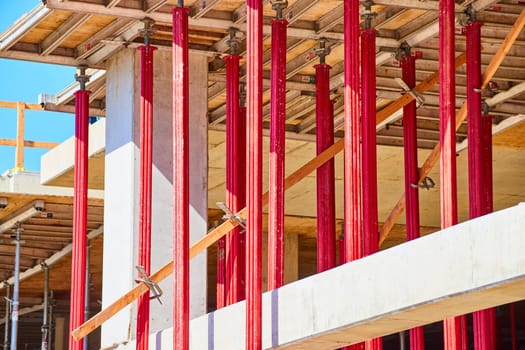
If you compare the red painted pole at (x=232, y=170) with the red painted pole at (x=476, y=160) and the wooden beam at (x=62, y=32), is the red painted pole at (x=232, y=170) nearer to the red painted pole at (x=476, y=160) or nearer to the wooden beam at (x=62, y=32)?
the wooden beam at (x=62, y=32)

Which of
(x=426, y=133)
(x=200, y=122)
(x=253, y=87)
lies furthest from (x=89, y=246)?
(x=253, y=87)

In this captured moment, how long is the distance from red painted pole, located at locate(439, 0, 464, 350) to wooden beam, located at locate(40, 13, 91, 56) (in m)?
5.46

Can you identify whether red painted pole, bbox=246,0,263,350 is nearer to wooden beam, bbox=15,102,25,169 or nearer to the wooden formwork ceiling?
the wooden formwork ceiling

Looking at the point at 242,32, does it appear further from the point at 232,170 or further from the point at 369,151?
the point at 369,151

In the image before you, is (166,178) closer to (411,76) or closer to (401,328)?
(411,76)

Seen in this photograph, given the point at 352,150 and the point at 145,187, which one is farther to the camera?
the point at 145,187


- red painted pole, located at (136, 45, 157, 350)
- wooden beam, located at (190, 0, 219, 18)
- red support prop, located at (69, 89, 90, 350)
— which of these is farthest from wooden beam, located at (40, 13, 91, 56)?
wooden beam, located at (190, 0, 219, 18)

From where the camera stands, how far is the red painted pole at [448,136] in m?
15.8

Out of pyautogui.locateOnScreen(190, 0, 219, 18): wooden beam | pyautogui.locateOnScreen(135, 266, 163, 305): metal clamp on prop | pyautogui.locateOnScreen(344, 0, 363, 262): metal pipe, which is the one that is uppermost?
pyautogui.locateOnScreen(190, 0, 219, 18): wooden beam

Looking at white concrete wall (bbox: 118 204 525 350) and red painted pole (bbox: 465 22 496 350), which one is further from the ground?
red painted pole (bbox: 465 22 496 350)

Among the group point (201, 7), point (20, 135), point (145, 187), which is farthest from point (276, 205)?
point (20, 135)

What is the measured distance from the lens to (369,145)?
17203mm

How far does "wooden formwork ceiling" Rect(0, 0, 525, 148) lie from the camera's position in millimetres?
18484

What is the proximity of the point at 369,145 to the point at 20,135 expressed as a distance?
39.9ft
